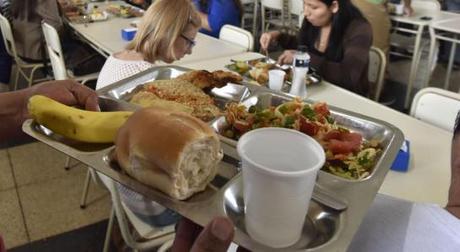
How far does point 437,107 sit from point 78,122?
1289 mm

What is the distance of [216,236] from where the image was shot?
1.67ft

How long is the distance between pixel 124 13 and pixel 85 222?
184 cm

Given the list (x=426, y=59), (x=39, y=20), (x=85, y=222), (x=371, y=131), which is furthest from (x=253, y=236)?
(x=426, y=59)

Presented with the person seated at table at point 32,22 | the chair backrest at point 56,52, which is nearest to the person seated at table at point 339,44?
the chair backrest at point 56,52

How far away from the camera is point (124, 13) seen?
324cm

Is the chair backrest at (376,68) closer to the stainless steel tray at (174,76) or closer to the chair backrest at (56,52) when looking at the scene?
the stainless steel tray at (174,76)

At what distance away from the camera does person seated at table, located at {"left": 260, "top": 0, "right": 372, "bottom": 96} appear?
6.46 feet

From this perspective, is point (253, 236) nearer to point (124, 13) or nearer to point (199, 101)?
point (199, 101)

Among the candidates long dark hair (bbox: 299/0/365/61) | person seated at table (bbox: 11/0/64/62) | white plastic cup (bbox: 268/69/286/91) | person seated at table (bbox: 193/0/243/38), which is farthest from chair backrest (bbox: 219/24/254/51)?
person seated at table (bbox: 11/0/64/62)

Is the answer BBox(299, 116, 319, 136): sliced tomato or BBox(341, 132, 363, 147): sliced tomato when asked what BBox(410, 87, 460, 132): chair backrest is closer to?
BBox(341, 132, 363, 147): sliced tomato

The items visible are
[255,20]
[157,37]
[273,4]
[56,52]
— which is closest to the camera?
[157,37]

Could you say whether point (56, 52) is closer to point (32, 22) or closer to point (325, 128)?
point (32, 22)

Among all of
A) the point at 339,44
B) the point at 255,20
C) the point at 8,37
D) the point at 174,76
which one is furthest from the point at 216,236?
the point at 255,20

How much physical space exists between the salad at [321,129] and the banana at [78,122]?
0.33 m
